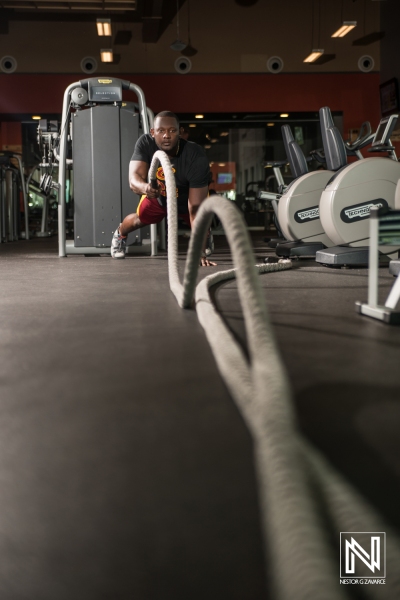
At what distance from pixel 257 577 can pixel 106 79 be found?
4.98 metres

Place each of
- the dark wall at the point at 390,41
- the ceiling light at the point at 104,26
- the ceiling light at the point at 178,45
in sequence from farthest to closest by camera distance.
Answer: the dark wall at the point at 390,41, the ceiling light at the point at 178,45, the ceiling light at the point at 104,26

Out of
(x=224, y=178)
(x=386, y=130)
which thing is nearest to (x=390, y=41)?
(x=224, y=178)

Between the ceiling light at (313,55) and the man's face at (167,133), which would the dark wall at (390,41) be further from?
the man's face at (167,133)

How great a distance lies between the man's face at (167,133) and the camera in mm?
3879

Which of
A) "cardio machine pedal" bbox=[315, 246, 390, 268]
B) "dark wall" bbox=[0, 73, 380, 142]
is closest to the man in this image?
"cardio machine pedal" bbox=[315, 246, 390, 268]

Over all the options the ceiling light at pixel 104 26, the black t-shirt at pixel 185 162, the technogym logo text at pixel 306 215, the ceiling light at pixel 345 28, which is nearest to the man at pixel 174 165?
the black t-shirt at pixel 185 162

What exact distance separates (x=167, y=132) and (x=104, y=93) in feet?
4.67

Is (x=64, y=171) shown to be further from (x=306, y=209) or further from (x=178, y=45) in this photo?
(x=178, y=45)

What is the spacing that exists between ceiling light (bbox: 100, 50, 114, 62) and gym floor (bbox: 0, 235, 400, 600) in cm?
887

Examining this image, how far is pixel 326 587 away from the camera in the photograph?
0.47 metres

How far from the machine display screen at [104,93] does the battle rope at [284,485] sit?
4.16m

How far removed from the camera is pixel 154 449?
2.82 feet

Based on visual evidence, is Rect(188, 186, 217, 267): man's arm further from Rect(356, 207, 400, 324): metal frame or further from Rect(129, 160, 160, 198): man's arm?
Rect(356, 207, 400, 324): metal frame

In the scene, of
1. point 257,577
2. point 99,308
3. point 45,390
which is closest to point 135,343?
point 45,390
